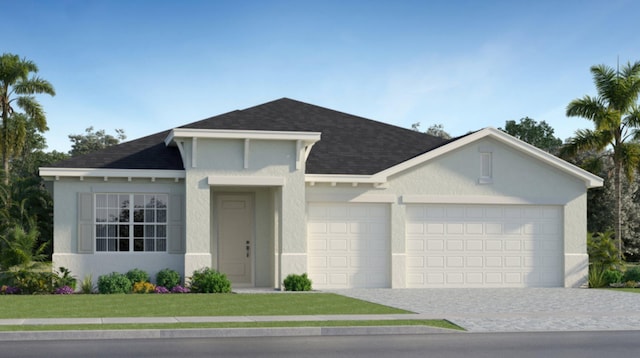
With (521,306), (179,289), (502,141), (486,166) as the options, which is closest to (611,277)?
(486,166)

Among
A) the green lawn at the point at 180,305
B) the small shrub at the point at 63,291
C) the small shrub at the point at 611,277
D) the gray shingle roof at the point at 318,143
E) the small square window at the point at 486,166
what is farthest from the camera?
the small shrub at the point at 611,277

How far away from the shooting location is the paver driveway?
15617mm

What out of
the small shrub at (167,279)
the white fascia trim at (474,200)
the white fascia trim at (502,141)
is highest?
the white fascia trim at (502,141)

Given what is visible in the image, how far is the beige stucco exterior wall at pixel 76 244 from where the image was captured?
2319 centimetres

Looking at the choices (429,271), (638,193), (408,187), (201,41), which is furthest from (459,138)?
(638,193)

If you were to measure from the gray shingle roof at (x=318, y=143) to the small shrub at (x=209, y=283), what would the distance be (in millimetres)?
3250

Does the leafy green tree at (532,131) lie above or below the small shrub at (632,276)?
above

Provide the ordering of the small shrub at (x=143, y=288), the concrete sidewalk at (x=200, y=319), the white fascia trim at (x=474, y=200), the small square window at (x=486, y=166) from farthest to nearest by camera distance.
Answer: the small square window at (x=486, y=166) → the white fascia trim at (x=474, y=200) → the small shrub at (x=143, y=288) → the concrete sidewalk at (x=200, y=319)

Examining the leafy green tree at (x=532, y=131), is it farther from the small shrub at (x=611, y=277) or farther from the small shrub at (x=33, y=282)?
the small shrub at (x=33, y=282)

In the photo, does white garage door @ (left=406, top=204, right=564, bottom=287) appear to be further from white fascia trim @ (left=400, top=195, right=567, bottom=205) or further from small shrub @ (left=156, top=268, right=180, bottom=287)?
small shrub @ (left=156, top=268, right=180, bottom=287)

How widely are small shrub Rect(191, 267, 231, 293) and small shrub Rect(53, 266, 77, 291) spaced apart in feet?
10.7

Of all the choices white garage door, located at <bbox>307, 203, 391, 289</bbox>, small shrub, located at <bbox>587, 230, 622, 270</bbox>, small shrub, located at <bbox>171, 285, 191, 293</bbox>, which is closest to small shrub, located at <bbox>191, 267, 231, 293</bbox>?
small shrub, located at <bbox>171, 285, 191, 293</bbox>

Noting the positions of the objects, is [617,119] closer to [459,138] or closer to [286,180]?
[459,138]

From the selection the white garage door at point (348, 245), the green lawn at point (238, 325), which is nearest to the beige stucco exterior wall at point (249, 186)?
the white garage door at point (348, 245)
